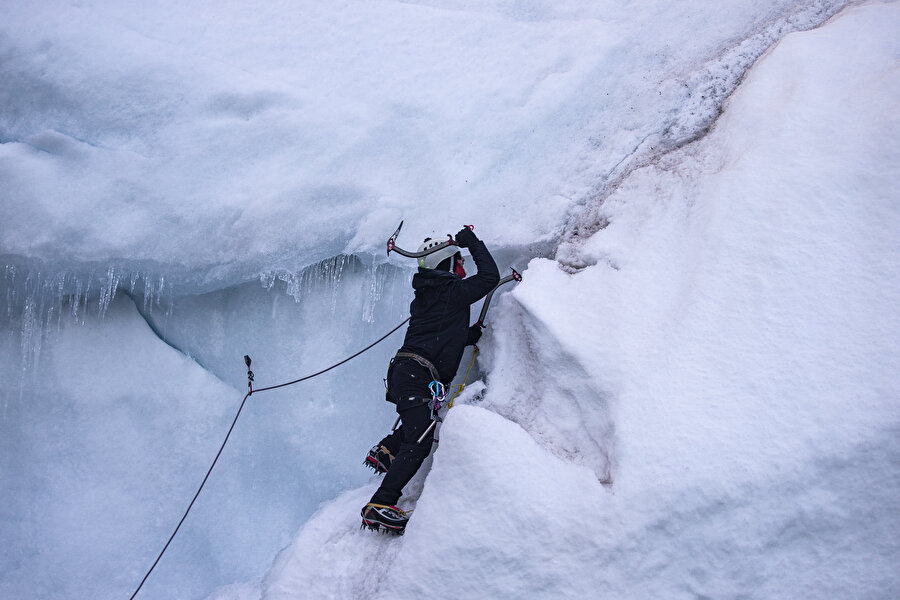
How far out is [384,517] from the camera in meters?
3.06

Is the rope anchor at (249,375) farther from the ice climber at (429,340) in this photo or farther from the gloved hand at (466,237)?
the gloved hand at (466,237)

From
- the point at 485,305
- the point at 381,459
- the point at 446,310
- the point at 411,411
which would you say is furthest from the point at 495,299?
the point at 381,459

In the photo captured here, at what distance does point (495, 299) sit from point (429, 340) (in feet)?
2.13

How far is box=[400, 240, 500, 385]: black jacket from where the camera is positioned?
3268mm

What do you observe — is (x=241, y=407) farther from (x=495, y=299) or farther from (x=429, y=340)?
(x=495, y=299)

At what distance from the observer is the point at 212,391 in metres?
4.30

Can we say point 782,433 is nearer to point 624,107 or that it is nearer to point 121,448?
point 624,107

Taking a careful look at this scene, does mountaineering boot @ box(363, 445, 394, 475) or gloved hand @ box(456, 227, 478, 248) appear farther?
mountaineering boot @ box(363, 445, 394, 475)

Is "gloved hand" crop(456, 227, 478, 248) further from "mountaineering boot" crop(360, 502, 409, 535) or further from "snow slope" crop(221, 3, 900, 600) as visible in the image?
"mountaineering boot" crop(360, 502, 409, 535)

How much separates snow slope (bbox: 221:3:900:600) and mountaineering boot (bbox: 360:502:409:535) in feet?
0.38

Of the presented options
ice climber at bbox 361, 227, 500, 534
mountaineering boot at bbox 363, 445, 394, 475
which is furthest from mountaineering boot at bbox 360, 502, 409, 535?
mountaineering boot at bbox 363, 445, 394, 475

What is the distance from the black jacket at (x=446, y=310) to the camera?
10.7 feet

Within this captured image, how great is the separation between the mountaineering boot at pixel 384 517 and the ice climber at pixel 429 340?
51mm

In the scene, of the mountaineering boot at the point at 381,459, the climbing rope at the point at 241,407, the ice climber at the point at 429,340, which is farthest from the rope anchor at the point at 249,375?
the ice climber at the point at 429,340
